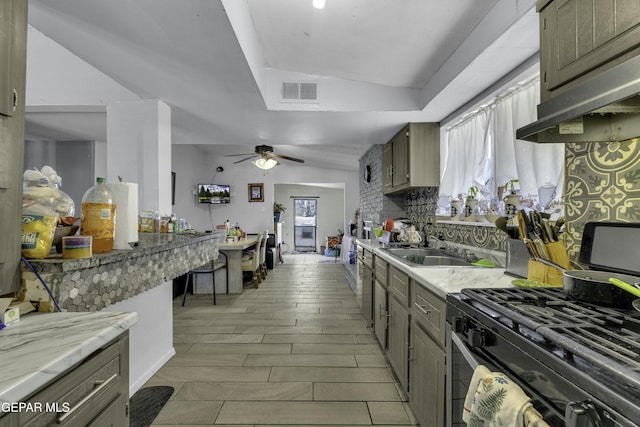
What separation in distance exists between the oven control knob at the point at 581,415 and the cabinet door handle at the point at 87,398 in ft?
3.69

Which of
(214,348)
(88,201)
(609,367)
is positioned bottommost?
(214,348)

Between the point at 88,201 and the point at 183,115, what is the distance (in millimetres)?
2036

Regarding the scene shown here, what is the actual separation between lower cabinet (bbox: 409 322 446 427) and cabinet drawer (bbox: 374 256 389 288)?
0.68 meters

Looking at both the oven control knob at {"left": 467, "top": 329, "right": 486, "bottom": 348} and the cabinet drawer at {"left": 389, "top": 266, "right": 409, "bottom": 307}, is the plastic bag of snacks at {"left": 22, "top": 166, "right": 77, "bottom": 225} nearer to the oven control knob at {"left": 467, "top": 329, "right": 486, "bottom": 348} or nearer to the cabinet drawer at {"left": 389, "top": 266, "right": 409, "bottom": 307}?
the oven control knob at {"left": 467, "top": 329, "right": 486, "bottom": 348}

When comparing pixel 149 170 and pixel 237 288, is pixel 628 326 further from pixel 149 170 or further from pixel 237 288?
pixel 237 288

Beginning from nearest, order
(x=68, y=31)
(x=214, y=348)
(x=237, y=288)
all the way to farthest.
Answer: (x=68, y=31) → (x=214, y=348) → (x=237, y=288)

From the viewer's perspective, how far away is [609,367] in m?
0.60

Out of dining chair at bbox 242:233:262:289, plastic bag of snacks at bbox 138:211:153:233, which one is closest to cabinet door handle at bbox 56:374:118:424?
plastic bag of snacks at bbox 138:211:153:233

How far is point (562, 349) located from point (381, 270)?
191 cm

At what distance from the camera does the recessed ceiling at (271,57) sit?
60.8 inches

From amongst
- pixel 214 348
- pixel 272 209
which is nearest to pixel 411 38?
pixel 214 348

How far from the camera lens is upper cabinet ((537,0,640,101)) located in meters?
0.91

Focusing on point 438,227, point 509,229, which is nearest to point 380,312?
point 438,227

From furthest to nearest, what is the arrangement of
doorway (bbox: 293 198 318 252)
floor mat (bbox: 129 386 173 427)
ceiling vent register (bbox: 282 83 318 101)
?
doorway (bbox: 293 198 318 252) < ceiling vent register (bbox: 282 83 318 101) < floor mat (bbox: 129 386 173 427)
